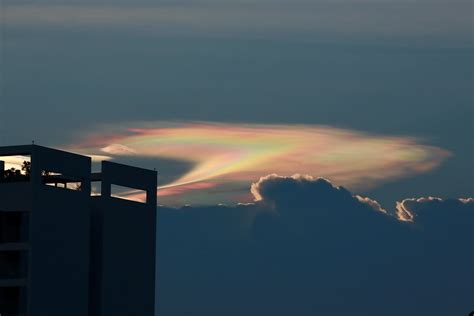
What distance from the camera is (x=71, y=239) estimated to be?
115875 millimetres

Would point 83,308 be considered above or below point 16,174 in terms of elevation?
below

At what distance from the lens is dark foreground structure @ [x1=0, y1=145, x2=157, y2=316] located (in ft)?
368

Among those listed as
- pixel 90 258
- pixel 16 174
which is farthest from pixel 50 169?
pixel 90 258

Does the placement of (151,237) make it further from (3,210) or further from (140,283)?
(3,210)

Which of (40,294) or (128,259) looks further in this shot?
(128,259)

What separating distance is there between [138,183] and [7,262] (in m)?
14.5

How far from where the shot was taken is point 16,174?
114 metres

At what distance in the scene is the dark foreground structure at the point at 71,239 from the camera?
112125 millimetres

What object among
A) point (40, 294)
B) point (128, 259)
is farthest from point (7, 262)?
point (128, 259)

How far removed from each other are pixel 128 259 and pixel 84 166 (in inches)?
386

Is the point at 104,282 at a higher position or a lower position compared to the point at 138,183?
lower

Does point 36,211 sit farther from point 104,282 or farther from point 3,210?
point 104,282

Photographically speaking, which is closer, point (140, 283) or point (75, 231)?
point (75, 231)

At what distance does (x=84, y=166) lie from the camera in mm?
116750
